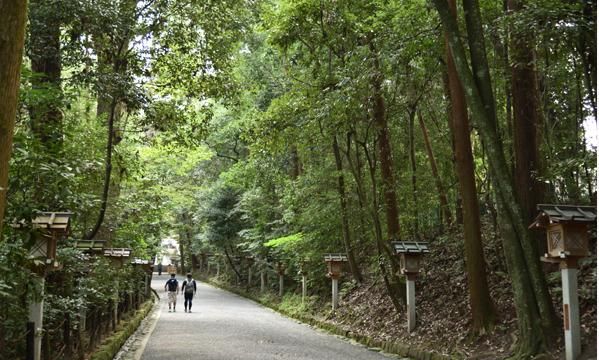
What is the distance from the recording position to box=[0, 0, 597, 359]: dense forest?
750 centimetres

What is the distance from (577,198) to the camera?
12.5 meters

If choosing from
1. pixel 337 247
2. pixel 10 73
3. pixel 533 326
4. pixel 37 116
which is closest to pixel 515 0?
pixel 533 326

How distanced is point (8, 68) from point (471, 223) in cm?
883

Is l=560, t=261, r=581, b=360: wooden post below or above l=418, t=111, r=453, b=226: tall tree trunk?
below

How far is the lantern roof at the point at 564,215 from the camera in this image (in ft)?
24.8

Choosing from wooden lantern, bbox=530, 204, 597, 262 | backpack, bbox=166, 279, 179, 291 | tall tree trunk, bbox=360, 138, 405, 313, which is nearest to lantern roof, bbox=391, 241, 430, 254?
tall tree trunk, bbox=360, 138, 405, 313

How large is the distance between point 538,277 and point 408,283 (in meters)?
4.47

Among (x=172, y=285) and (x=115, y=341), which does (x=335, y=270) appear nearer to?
(x=172, y=285)

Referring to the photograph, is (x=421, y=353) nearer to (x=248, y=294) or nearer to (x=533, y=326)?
(x=533, y=326)

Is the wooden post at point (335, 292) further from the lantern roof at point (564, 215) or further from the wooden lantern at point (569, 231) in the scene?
the wooden lantern at point (569, 231)

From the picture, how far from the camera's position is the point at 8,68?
13.7ft

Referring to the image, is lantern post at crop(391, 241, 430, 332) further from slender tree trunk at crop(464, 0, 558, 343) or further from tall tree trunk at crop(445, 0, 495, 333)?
slender tree trunk at crop(464, 0, 558, 343)

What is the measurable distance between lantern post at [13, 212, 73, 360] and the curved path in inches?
165

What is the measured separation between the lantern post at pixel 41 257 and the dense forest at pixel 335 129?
5.7 inches
